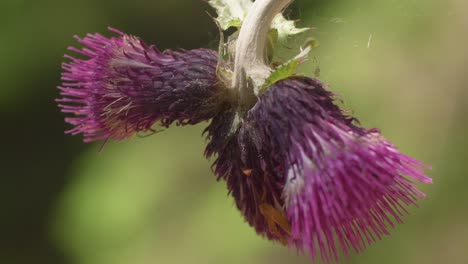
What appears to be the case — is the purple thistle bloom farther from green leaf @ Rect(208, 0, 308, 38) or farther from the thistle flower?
green leaf @ Rect(208, 0, 308, 38)

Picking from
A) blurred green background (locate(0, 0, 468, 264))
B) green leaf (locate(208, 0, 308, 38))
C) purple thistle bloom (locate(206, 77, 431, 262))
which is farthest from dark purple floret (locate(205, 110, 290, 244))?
blurred green background (locate(0, 0, 468, 264))

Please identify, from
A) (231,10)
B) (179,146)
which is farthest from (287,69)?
(179,146)

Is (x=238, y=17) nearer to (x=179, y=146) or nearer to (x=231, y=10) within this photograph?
(x=231, y=10)

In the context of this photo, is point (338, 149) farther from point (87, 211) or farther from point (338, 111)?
point (87, 211)

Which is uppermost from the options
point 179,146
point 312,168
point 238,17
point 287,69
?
point 179,146

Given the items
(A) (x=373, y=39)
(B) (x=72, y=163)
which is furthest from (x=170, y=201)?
(A) (x=373, y=39)

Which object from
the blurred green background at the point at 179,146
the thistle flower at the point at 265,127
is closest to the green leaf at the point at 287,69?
the thistle flower at the point at 265,127

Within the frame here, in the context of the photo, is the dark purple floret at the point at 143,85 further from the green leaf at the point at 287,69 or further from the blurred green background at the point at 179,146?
the blurred green background at the point at 179,146
